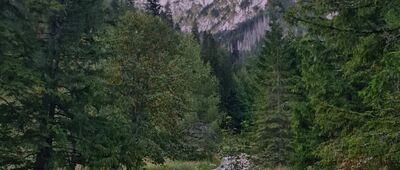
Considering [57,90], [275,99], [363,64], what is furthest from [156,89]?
[363,64]

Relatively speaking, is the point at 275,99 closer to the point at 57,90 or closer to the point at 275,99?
the point at 275,99

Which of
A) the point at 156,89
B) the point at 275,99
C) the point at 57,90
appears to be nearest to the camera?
the point at 57,90

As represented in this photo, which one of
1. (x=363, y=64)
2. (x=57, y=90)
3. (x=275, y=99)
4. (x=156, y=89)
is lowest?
(x=275, y=99)

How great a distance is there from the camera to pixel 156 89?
20.4 metres

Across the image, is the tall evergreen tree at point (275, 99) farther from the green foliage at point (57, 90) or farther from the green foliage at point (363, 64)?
the green foliage at point (363, 64)

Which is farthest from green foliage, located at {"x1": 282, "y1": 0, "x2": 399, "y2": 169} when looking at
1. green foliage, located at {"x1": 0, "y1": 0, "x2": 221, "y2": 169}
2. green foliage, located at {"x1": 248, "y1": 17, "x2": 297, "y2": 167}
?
green foliage, located at {"x1": 248, "y1": 17, "x2": 297, "y2": 167}

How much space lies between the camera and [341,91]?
1639 cm

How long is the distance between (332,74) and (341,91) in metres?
0.66

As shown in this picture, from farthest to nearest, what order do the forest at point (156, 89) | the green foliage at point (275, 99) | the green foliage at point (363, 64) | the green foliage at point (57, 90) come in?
the green foliage at point (275, 99), the green foliage at point (57, 90), the forest at point (156, 89), the green foliage at point (363, 64)

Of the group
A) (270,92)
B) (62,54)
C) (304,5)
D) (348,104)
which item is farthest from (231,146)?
(270,92)

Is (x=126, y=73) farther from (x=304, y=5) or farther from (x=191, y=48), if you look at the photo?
(x=191, y=48)

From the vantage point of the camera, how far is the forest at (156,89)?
697 centimetres

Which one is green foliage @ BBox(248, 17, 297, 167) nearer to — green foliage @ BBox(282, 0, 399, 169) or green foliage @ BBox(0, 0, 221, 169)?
green foliage @ BBox(0, 0, 221, 169)

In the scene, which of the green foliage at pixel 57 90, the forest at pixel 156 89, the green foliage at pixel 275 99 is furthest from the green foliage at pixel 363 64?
the green foliage at pixel 275 99
